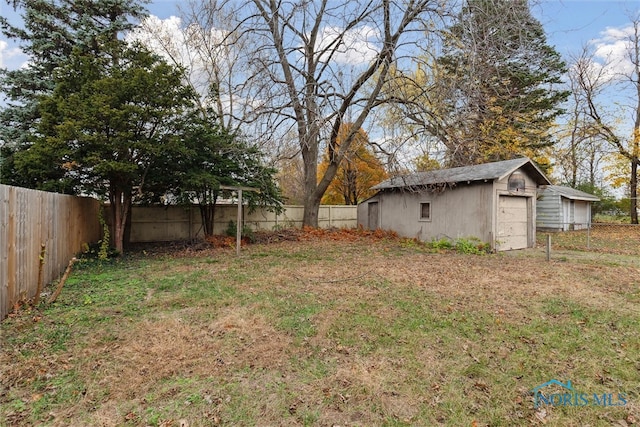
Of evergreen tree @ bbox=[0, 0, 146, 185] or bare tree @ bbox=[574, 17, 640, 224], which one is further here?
bare tree @ bbox=[574, 17, 640, 224]

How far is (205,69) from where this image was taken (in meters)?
13.5

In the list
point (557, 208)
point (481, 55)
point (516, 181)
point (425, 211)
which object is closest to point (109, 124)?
point (481, 55)

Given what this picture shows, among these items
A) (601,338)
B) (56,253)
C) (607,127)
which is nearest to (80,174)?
(56,253)

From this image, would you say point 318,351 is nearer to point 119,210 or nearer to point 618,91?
point 119,210

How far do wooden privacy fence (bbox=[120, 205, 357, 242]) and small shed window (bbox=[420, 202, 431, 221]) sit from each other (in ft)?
18.4

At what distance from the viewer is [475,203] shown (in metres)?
10.4

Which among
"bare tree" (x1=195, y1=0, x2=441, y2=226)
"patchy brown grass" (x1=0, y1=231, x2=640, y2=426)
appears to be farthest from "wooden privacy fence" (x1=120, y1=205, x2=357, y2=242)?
"patchy brown grass" (x1=0, y1=231, x2=640, y2=426)

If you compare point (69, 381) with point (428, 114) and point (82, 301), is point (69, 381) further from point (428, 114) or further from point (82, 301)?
point (428, 114)

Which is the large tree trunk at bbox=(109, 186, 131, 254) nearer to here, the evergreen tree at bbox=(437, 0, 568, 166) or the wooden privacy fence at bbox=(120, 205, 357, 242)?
the wooden privacy fence at bbox=(120, 205, 357, 242)

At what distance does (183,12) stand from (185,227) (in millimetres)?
8175

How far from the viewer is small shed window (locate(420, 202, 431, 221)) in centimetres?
1188

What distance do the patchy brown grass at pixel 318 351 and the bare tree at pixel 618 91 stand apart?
1539 centimetres

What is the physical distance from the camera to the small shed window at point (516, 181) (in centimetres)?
1047

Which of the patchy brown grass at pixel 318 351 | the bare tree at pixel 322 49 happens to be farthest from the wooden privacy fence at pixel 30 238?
the bare tree at pixel 322 49
